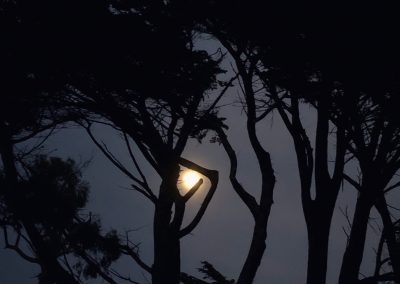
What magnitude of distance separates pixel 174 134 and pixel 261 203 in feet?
6.24

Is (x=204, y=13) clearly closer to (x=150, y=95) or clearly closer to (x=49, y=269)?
(x=150, y=95)

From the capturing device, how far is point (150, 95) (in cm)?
530

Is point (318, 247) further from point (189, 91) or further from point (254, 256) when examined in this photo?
point (189, 91)

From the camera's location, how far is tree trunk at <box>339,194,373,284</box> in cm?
437

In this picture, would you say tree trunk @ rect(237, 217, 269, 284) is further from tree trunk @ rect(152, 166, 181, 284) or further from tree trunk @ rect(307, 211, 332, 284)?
tree trunk @ rect(152, 166, 181, 284)

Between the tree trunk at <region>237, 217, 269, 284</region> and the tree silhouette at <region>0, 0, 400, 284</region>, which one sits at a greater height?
the tree silhouette at <region>0, 0, 400, 284</region>

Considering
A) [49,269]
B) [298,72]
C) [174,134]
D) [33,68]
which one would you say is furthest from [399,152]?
[33,68]

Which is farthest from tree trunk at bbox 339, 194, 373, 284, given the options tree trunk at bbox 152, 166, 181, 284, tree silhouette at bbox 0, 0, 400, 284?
tree trunk at bbox 152, 166, 181, 284

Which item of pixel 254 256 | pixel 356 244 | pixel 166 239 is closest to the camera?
pixel 254 256

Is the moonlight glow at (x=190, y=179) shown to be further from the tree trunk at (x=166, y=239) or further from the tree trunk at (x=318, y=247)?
the tree trunk at (x=318, y=247)

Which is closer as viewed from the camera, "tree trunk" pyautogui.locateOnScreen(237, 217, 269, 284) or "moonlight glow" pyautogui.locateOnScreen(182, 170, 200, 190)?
"tree trunk" pyautogui.locateOnScreen(237, 217, 269, 284)

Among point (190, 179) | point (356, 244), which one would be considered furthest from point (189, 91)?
point (356, 244)

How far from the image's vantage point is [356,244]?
4.46m

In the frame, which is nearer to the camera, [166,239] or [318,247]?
[318,247]
